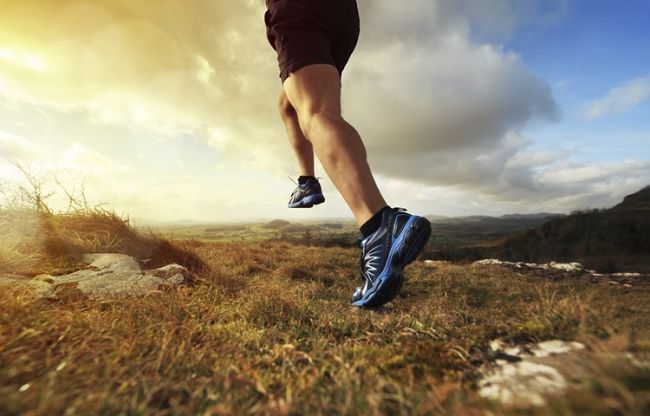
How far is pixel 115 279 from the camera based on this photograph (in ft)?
10.8

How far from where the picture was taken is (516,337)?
58.1 inches

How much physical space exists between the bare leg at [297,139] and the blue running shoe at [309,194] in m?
0.11

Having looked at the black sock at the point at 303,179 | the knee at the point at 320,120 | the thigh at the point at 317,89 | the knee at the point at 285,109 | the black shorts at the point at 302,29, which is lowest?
the black sock at the point at 303,179

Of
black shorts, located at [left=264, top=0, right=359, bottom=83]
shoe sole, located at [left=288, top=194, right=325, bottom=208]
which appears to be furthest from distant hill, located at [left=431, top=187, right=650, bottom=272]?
black shorts, located at [left=264, top=0, right=359, bottom=83]

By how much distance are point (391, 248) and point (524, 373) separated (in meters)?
1.15

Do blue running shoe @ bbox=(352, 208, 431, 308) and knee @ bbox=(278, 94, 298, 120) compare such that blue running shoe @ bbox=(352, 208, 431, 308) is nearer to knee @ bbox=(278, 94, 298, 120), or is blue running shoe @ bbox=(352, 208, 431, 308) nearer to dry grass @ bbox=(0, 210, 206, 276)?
knee @ bbox=(278, 94, 298, 120)

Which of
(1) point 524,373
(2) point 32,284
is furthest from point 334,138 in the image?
(2) point 32,284

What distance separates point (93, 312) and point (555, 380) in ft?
7.04

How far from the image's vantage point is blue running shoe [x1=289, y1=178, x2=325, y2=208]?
11.7 feet

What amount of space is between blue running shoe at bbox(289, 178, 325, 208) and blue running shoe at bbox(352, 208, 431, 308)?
1324 millimetres

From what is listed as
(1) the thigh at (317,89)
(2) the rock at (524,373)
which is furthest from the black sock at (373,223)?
(2) the rock at (524,373)

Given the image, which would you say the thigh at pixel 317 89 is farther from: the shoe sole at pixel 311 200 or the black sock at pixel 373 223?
Answer: the shoe sole at pixel 311 200

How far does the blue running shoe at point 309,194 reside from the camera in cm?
357

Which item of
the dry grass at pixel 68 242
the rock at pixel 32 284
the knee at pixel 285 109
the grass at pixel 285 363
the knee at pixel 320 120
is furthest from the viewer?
the dry grass at pixel 68 242
